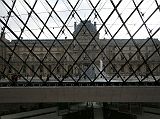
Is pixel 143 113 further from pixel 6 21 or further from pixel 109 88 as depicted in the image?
pixel 6 21

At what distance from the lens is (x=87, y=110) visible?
22.0 meters

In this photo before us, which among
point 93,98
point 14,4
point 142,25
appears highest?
point 14,4

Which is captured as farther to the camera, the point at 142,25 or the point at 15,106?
the point at 15,106

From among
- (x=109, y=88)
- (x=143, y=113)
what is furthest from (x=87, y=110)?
(x=109, y=88)

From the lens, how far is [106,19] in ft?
61.7

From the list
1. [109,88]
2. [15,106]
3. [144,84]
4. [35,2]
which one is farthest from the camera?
[15,106]

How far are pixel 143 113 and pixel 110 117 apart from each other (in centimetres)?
236

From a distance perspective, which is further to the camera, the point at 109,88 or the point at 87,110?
the point at 87,110

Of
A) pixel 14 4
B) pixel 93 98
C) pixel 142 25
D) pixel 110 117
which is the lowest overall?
pixel 110 117

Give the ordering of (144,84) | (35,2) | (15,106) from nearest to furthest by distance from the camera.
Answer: (144,84) → (35,2) → (15,106)

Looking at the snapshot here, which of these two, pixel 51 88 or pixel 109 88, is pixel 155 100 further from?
pixel 51 88

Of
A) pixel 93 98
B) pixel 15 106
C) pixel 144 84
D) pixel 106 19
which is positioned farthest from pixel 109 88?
pixel 15 106

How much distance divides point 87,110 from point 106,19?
7.14 meters

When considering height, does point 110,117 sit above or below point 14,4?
below
